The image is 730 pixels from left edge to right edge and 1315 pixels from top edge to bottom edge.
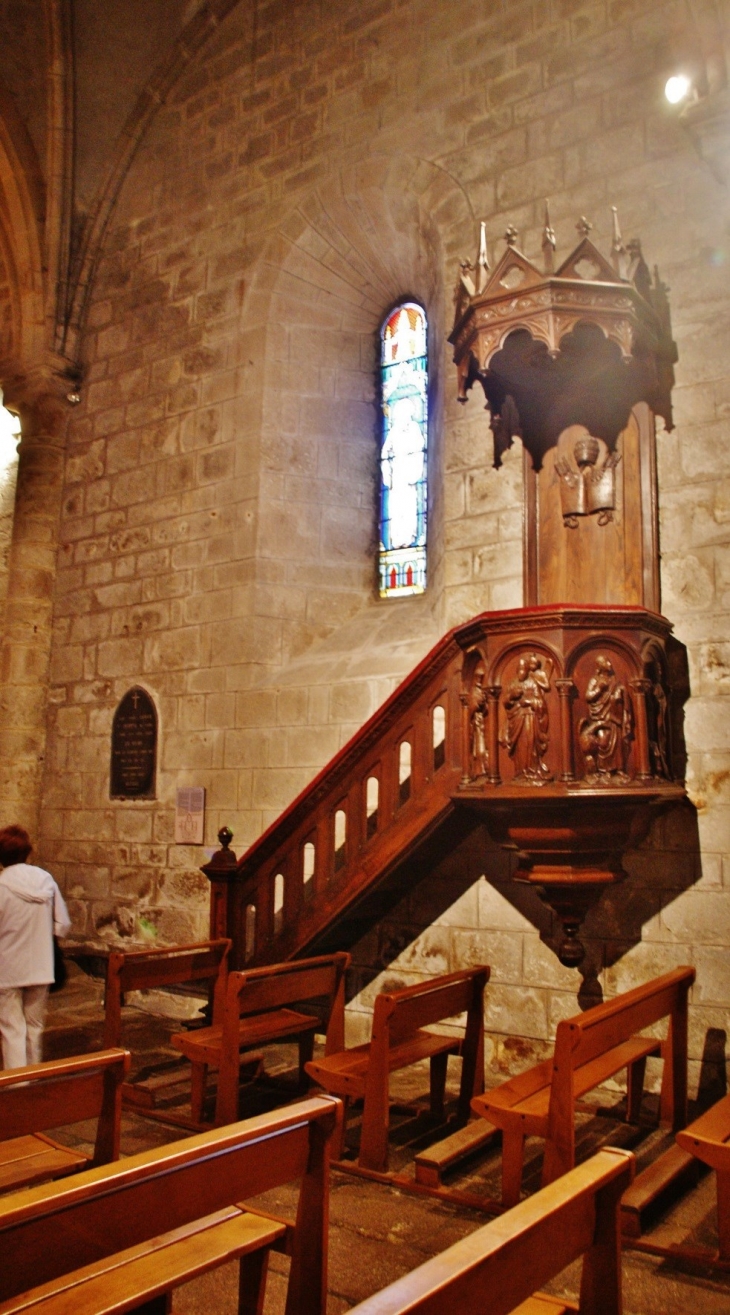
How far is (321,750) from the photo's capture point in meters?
6.27

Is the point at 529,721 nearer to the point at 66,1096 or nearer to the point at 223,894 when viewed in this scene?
the point at 223,894

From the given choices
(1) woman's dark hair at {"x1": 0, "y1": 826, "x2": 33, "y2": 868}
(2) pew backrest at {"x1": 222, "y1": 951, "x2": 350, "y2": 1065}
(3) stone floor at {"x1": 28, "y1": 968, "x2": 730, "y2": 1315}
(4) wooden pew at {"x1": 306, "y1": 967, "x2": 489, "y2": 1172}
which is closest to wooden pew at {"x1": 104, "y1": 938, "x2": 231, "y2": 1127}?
(3) stone floor at {"x1": 28, "y1": 968, "x2": 730, "y2": 1315}

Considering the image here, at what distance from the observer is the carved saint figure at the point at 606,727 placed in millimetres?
4109

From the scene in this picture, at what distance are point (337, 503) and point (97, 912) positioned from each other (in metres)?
3.61

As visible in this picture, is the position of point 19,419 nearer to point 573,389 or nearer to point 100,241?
point 100,241

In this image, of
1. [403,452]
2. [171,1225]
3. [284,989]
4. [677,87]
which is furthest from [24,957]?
[677,87]

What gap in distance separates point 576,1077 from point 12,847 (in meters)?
2.80

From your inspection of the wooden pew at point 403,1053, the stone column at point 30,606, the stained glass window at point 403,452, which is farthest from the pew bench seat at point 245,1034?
the stone column at point 30,606

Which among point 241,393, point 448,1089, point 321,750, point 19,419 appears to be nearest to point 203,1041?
point 448,1089

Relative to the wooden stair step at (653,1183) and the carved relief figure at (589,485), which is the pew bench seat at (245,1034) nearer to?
the wooden stair step at (653,1183)

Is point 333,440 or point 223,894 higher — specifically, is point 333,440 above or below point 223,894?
above

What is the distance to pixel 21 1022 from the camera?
14.4 feet

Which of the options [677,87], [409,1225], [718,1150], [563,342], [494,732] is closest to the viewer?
[718,1150]

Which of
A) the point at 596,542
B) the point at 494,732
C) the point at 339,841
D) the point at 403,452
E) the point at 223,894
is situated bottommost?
the point at 223,894
